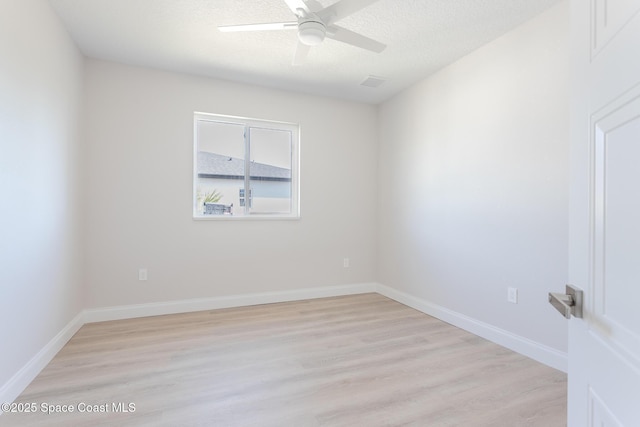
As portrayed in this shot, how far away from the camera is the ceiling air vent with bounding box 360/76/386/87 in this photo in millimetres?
3379

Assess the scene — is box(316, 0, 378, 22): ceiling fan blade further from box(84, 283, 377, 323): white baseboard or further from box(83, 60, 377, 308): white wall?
box(84, 283, 377, 323): white baseboard

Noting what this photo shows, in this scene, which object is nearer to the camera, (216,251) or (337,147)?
(216,251)

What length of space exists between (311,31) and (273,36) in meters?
0.89

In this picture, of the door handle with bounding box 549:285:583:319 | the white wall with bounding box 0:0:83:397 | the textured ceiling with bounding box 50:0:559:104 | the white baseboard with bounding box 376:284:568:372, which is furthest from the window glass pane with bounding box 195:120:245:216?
the door handle with bounding box 549:285:583:319

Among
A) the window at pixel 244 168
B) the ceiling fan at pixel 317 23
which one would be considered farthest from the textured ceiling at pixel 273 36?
the window at pixel 244 168

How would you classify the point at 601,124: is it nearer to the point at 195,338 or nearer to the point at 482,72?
the point at 482,72

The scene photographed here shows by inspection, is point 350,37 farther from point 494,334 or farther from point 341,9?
point 494,334

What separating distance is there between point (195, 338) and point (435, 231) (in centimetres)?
253

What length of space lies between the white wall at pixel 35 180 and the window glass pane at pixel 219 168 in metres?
1.12

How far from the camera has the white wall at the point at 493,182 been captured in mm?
2174

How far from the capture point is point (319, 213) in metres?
3.96

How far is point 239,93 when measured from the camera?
3.54 metres

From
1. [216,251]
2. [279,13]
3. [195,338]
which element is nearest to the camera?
[279,13]

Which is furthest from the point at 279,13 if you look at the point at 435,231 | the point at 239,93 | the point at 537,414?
the point at 537,414
